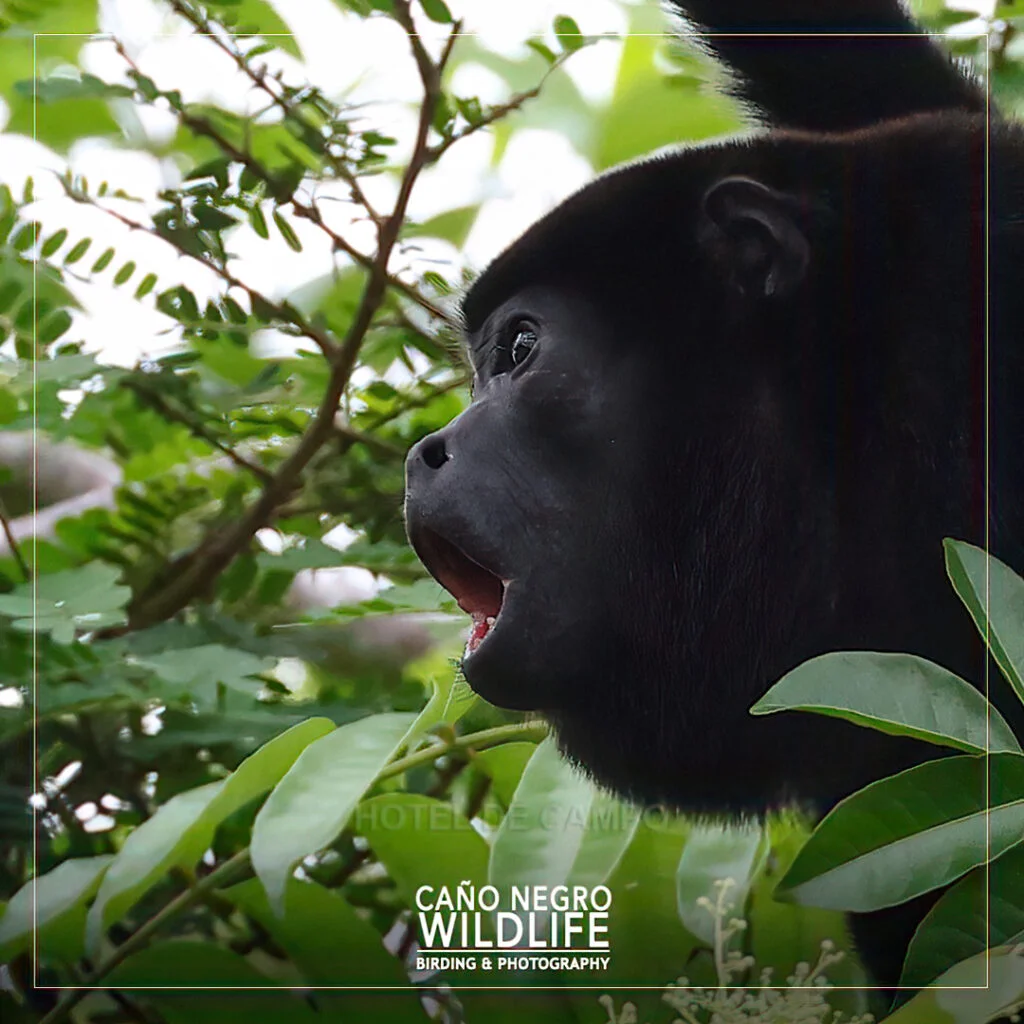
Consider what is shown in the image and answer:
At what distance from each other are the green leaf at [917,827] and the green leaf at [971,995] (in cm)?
8

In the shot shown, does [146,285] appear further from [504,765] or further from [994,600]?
[994,600]

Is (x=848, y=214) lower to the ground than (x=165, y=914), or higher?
higher

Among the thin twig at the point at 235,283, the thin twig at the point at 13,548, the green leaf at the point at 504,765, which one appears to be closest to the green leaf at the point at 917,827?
the green leaf at the point at 504,765

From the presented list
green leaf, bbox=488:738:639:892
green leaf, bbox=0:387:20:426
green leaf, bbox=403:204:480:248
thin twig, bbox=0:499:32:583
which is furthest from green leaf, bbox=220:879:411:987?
green leaf, bbox=403:204:480:248

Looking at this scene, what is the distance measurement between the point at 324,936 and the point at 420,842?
0.34 ft

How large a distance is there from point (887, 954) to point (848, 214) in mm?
596

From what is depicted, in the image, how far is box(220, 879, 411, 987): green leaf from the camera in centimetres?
96

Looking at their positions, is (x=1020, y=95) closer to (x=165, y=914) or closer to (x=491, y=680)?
(x=491, y=680)

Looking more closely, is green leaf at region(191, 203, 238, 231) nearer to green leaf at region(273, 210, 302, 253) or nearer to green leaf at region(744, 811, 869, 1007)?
green leaf at region(273, 210, 302, 253)

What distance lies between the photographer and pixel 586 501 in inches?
38.5

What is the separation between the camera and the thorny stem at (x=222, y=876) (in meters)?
0.96

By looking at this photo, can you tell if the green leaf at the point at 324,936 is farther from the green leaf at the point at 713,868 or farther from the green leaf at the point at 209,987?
the green leaf at the point at 713,868

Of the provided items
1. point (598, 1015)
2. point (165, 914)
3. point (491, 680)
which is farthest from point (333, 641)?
point (598, 1015)

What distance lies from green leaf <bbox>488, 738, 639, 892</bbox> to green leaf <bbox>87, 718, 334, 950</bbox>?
170 mm
